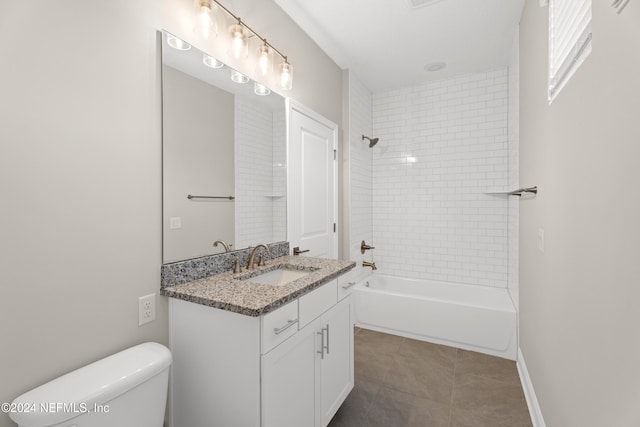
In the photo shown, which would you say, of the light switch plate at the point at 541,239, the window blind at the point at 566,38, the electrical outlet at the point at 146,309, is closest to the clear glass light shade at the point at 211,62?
the electrical outlet at the point at 146,309

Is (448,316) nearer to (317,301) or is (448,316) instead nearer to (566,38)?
(317,301)

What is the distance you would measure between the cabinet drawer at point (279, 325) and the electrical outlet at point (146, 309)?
1.83 ft

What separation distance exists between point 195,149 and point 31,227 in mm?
769

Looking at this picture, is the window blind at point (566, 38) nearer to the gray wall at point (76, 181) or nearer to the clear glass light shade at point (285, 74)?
the clear glass light shade at point (285, 74)

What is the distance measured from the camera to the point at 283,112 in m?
Result: 2.28

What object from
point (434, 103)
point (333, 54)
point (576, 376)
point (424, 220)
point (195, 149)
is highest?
point (333, 54)

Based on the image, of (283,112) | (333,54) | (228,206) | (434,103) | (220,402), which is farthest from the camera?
(434,103)

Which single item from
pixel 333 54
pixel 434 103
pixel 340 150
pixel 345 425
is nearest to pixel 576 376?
pixel 345 425

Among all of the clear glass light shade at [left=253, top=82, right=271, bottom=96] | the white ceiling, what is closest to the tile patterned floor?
the clear glass light shade at [left=253, top=82, right=271, bottom=96]

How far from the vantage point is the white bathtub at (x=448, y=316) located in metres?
2.66

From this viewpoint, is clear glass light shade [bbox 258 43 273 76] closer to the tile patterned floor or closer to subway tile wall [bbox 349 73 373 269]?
subway tile wall [bbox 349 73 373 269]

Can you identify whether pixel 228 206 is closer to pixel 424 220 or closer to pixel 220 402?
pixel 220 402

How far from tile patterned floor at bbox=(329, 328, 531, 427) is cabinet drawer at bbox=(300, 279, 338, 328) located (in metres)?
0.78

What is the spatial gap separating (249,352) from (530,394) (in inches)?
76.4
